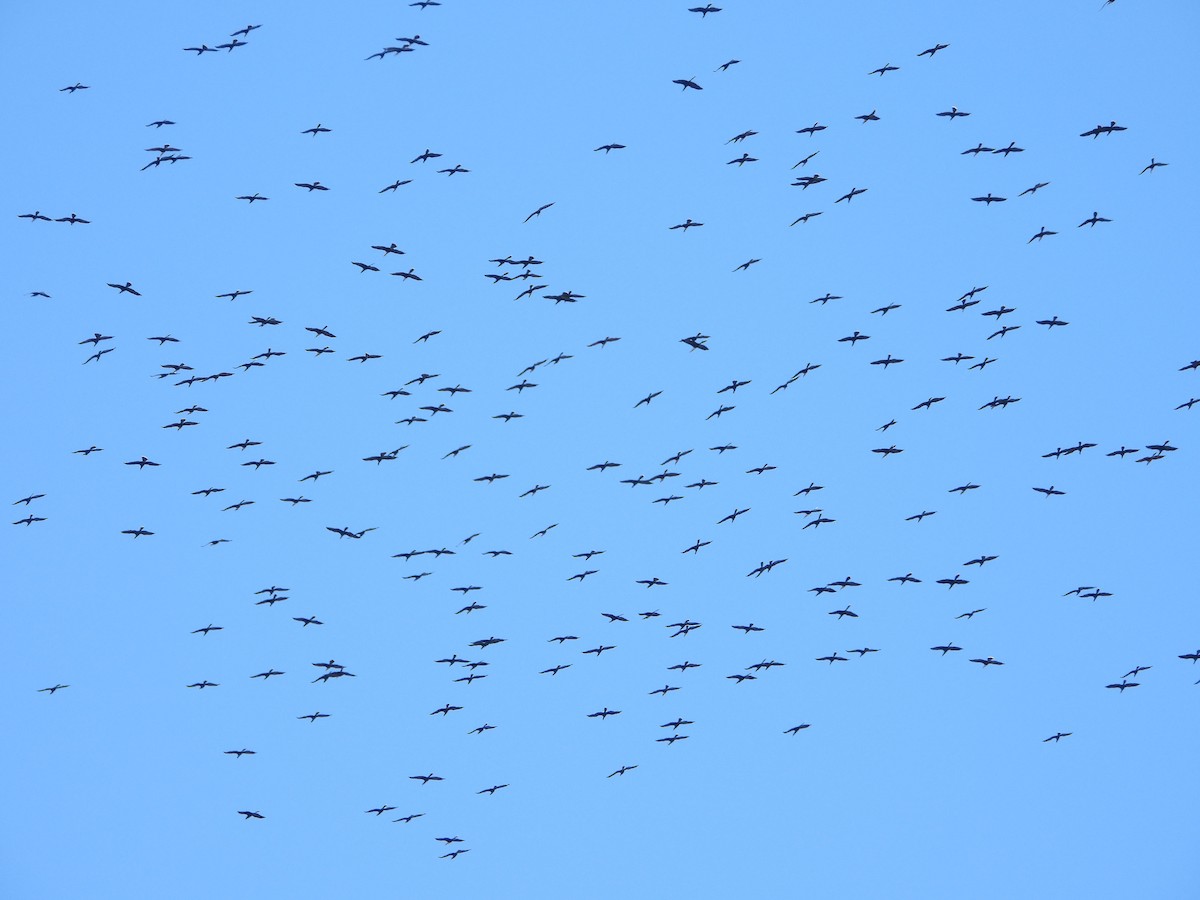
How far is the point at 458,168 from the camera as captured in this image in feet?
292

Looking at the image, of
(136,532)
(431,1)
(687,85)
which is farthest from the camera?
(136,532)

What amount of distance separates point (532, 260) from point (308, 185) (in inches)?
469

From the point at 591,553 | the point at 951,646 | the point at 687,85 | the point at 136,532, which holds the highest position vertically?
the point at 687,85

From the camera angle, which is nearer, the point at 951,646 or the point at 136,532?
the point at 136,532

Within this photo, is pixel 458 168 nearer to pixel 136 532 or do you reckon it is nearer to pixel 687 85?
pixel 687 85

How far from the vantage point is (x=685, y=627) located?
9831 cm

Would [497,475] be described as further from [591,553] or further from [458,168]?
[458,168]

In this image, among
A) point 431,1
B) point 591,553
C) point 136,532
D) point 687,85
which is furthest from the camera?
point 591,553

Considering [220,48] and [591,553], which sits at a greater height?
[220,48]

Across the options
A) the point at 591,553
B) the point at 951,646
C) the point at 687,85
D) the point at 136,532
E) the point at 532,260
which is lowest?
the point at 951,646

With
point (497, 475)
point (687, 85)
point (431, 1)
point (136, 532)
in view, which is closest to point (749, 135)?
point (687, 85)

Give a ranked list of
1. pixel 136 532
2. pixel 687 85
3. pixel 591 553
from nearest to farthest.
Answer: pixel 687 85 → pixel 136 532 → pixel 591 553

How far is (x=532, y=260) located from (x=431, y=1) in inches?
601

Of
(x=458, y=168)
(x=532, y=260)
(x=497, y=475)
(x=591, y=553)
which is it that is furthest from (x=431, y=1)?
(x=591, y=553)
